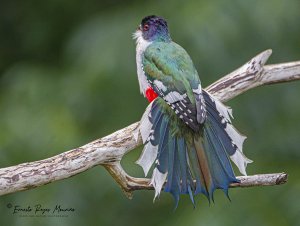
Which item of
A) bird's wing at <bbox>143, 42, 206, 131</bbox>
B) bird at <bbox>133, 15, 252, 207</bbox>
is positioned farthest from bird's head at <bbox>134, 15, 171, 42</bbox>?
bird at <bbox>133, 15, 252, 207</bbox>

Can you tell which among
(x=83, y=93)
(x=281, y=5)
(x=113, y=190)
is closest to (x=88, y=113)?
(x=83, y=93)

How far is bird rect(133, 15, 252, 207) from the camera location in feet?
17.0

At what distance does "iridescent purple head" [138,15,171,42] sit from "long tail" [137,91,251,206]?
2.56ft

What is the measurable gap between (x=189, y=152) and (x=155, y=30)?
1289mm

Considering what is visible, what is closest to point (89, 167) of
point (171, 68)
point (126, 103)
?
point (171, 68)

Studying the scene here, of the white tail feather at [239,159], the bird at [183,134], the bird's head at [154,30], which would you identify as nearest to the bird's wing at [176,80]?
the bird at [183,134]

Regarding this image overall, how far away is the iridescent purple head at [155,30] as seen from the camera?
6301 mm

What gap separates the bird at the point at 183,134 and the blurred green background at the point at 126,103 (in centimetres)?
98

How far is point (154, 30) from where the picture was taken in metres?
6.31

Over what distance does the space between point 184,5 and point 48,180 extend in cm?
255

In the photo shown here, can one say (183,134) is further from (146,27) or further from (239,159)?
(146,27)

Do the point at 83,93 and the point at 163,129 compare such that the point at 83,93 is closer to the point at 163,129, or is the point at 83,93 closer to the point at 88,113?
the point at 88,113

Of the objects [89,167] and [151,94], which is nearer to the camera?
[89,167]

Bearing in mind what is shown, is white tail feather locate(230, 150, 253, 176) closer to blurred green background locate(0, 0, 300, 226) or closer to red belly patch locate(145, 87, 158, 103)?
red belly patch locate(145, 87, 158, 103)
